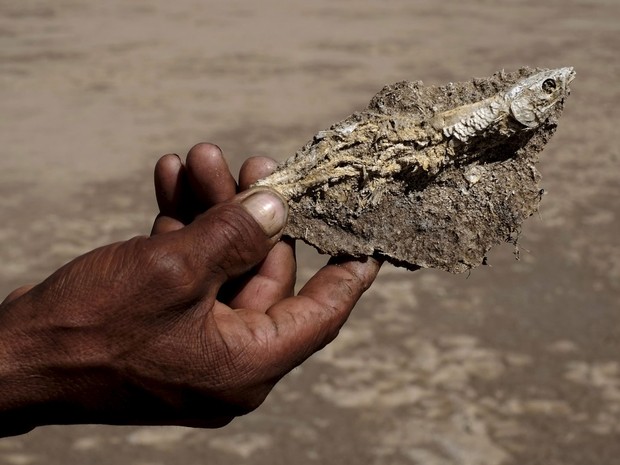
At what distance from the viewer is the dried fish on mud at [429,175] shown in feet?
6.95

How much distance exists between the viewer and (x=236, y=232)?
1.77 m

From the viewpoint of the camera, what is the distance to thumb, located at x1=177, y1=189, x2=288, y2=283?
1.71 metres

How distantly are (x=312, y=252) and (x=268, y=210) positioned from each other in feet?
11.1

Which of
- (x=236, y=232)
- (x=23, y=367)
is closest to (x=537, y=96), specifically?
(x=236, y=232)

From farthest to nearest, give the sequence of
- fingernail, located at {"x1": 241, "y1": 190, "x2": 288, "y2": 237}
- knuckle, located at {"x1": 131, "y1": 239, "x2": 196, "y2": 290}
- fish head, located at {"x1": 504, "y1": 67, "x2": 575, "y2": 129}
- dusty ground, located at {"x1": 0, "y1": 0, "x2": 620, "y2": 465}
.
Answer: dusty ground, located at {"x1": 0, "y1": 0, "x2": 620, "y2": 465}, fish head, located at {"x1": 504, "y1": 67, "x2": 575, "y2": 129}, fingernail, located at {"x1": 241, "y1": 190, "x2": 288, "y2": 237}, knuckle, located at {"x1": 131, "y1": 239, "x2": 196, "y2": 290}

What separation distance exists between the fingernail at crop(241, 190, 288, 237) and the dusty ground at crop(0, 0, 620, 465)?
1787 mm

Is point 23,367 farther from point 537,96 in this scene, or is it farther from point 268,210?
point 537,96

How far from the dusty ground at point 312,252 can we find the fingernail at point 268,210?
70.3 inches

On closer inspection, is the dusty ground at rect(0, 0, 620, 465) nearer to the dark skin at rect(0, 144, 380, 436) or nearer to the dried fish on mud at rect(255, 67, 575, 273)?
the dried fish on mud at rect(255, 67, 575, 273)

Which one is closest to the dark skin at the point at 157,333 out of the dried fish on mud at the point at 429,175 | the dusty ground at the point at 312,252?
the dried fish on mud at the point at 429,175

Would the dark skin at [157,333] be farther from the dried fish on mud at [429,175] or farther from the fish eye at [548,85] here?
the fish eye at [548,85]

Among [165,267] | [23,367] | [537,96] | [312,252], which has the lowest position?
[312,252]

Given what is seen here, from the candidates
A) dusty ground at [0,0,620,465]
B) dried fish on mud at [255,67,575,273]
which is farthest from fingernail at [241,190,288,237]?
dusty ground at [0,0,620,465]

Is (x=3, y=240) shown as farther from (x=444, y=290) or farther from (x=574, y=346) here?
(x=574, y=346)
